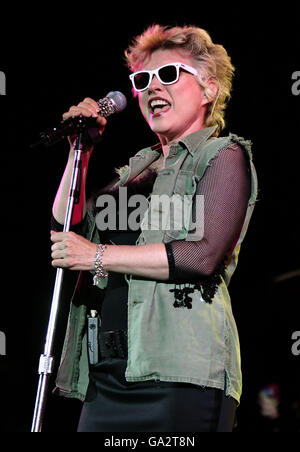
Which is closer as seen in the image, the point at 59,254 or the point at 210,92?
the point at 59,254

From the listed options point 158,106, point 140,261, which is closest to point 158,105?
point 158,106

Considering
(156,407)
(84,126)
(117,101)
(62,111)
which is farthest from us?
(62,111)

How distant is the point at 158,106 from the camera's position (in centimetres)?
212

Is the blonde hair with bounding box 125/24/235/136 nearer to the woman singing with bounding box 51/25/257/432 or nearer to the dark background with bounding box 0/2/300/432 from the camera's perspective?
the woman singing with bounding box 51/25/257/432

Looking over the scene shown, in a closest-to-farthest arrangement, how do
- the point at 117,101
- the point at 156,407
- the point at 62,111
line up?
the point at 156,407
the point at 117,101
the point at 62,111

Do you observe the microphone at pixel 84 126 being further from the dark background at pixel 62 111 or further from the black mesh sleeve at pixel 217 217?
the dark background at pixel 62 111

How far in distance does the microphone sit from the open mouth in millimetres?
116

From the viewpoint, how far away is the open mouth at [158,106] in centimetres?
209

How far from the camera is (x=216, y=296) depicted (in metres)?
1.76

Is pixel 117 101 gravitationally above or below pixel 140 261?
above

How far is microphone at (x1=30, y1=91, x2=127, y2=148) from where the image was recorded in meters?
1.81

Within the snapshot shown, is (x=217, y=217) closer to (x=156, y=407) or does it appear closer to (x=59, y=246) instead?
(x=59, y=246)

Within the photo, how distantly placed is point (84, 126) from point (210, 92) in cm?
55
